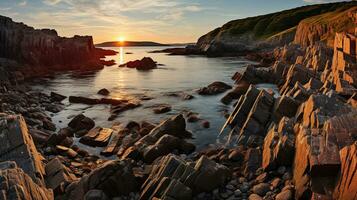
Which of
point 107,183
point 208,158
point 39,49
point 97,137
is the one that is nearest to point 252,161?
point 208,158

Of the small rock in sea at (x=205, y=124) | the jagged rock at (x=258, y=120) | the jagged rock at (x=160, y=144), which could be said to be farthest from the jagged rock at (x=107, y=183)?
the small rock in sea at (x=205, y=124)

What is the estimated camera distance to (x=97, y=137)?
23453 millimetres

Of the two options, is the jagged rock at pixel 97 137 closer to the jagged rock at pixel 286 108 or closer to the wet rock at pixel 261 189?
the jagged rock at pixel 286 108

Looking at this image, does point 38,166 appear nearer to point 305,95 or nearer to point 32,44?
point 305,95

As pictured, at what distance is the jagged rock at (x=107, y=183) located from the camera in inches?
544

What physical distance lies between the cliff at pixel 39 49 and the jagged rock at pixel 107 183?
2596 inches

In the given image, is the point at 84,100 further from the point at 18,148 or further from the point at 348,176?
the point at 348,176

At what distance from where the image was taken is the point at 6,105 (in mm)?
31578

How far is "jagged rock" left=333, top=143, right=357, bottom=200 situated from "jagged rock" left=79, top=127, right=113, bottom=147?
15850 millimetres

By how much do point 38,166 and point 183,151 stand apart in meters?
8.52

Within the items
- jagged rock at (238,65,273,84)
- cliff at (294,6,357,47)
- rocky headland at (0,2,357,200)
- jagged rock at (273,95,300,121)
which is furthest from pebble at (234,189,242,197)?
cliff at (294,6,357,47)

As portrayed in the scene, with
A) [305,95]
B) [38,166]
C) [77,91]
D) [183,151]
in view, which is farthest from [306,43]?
[38,166]

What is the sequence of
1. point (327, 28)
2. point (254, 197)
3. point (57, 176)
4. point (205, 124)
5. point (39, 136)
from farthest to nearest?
→ point (327, 28), point (205, 124), point (39, 136), point (57, 176), point (254, 197)

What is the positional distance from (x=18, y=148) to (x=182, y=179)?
760cm
